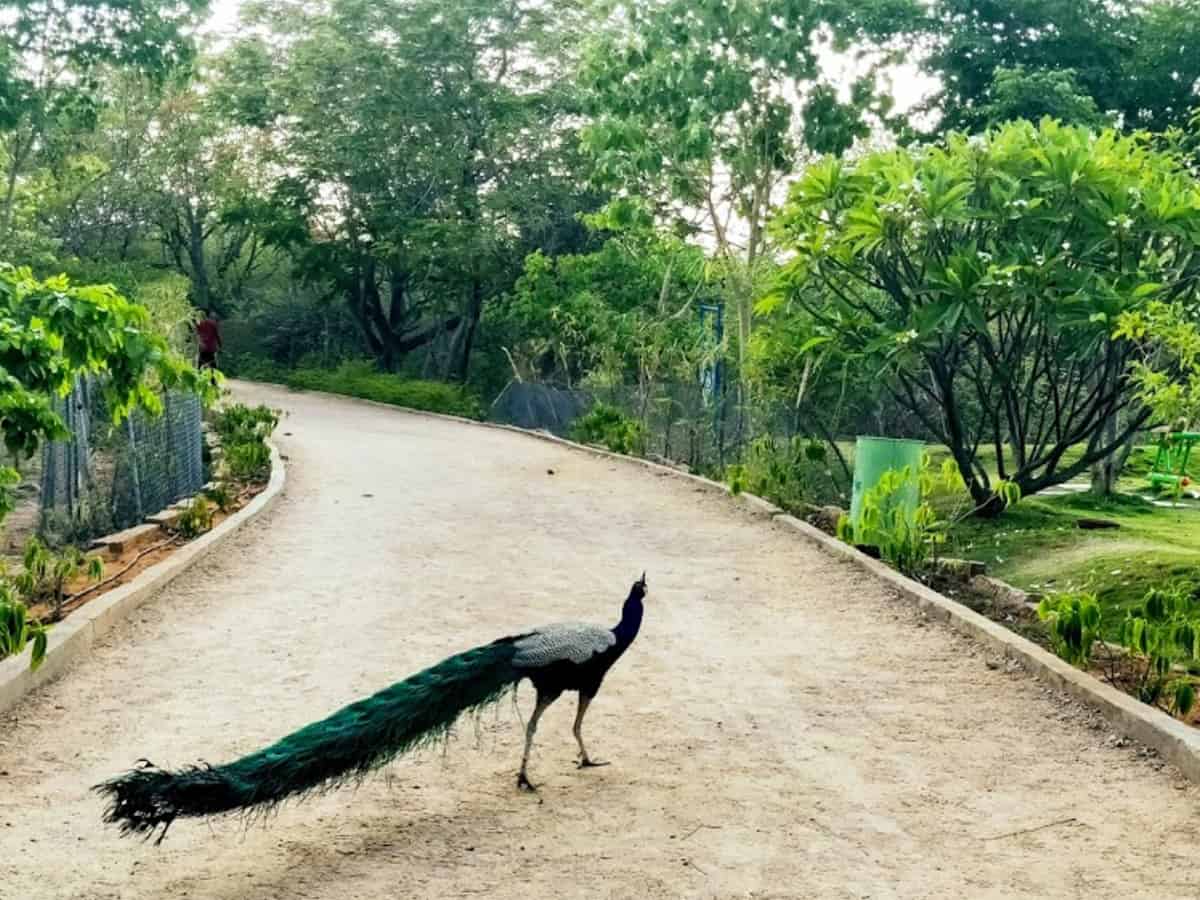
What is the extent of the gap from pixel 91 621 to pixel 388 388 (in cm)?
2028

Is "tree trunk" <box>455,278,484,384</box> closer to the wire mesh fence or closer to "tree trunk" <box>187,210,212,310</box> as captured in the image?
"tree trunk" <box>187,210,212,310</box>

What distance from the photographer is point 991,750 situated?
5.38 meters

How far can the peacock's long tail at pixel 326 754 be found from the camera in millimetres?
3562

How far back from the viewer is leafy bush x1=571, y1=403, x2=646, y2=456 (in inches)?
696

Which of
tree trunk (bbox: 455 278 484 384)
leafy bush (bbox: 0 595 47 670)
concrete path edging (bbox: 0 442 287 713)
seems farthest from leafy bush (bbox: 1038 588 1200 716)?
tree trunk (bbox: 455 278 484 384)

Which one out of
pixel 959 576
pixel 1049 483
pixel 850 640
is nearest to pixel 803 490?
pixel 1049 483

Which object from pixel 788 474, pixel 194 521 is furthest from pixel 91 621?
pixel 788 474

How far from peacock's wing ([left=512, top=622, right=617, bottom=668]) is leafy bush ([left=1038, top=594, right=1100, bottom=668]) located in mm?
2607

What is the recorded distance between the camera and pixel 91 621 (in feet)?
22.0

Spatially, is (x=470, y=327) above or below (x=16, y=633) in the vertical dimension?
above

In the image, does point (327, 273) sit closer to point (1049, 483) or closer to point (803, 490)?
point (803, 490)

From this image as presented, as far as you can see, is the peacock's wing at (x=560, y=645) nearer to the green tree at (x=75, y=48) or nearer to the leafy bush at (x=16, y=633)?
the leafy bush at (x=16, y=633)

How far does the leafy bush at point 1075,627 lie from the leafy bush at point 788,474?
5736 millimetres

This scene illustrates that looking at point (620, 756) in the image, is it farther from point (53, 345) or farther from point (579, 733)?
point (53, 345)
